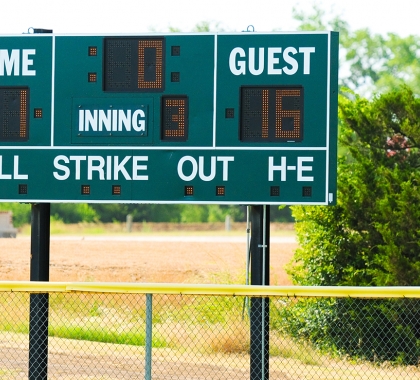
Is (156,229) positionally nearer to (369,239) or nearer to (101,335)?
(369,239)

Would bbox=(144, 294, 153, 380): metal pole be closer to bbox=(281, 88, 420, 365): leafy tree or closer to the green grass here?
the green grass

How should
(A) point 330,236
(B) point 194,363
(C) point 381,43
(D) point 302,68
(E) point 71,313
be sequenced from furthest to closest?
1. (C) point 381,43
2. (E) point 71,313
3. (A) point 330,236
4. (B) point 194,363
5. (D) point 302,68

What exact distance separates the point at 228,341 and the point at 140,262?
1041 centimetres

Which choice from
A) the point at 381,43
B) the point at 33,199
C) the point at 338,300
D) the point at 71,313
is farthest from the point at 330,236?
the point at 381,43

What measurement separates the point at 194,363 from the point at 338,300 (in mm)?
3075

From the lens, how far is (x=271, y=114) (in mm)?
9281

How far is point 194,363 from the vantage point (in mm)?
10859

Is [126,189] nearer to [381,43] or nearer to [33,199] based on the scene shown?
[33,199]

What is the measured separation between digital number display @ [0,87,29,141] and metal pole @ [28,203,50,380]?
2.66 ft

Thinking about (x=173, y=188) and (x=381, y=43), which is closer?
(x=173, y=188)

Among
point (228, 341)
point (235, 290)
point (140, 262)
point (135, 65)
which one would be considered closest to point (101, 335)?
point (228, 341)

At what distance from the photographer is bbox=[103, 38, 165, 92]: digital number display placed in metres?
9.48

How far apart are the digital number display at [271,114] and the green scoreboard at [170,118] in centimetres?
1

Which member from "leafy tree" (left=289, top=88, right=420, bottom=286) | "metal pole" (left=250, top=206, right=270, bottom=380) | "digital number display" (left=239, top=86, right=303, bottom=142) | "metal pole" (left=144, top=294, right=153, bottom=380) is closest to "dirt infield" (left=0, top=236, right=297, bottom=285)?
"leafy tree" (left=289, top=88, right=420, bottom=286)
